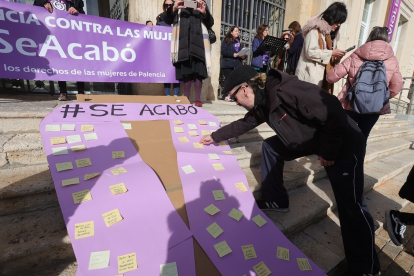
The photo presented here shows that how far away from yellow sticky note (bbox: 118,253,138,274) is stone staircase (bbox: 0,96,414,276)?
38 cm

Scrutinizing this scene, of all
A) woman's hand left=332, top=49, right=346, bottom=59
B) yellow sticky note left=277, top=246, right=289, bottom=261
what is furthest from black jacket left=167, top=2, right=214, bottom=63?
yellow sticky note left=277, top=246, right=289, bottom=261

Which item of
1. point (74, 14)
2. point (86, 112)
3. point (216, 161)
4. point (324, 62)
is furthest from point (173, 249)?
point (74, 14)

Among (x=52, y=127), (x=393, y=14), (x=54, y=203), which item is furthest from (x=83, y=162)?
(x=393, y=14)

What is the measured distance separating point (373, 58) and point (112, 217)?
2955 mm

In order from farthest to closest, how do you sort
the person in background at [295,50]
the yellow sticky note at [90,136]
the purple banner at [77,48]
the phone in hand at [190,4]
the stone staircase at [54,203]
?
the person in background at [295,50]
the phone in hand at [190,4]
the purple banner at [77,48]
the yellow sticky note at [90,136]
the stone staircase at [54,203]

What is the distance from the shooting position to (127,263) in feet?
3.88

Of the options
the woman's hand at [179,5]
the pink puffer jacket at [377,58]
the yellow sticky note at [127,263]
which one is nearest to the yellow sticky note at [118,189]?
the yellow sticky note at [127,263]

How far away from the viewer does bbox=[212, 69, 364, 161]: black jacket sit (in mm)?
1396

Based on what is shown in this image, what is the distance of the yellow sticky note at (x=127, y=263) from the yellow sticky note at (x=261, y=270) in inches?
29.0

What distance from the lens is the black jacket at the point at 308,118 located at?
1.40 m

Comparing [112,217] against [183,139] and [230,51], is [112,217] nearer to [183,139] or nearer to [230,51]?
[183,139]

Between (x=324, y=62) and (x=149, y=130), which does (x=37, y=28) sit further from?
(x=324, y=62)

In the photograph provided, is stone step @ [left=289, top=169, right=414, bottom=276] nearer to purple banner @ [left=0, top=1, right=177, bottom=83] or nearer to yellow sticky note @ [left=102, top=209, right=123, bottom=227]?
yellow sticky note @ [left=102, top=209, right=123, bottom=227]

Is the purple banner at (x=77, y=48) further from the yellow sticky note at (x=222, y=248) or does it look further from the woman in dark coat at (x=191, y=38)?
A: the yellow sticky note at (x=222, y=248)
